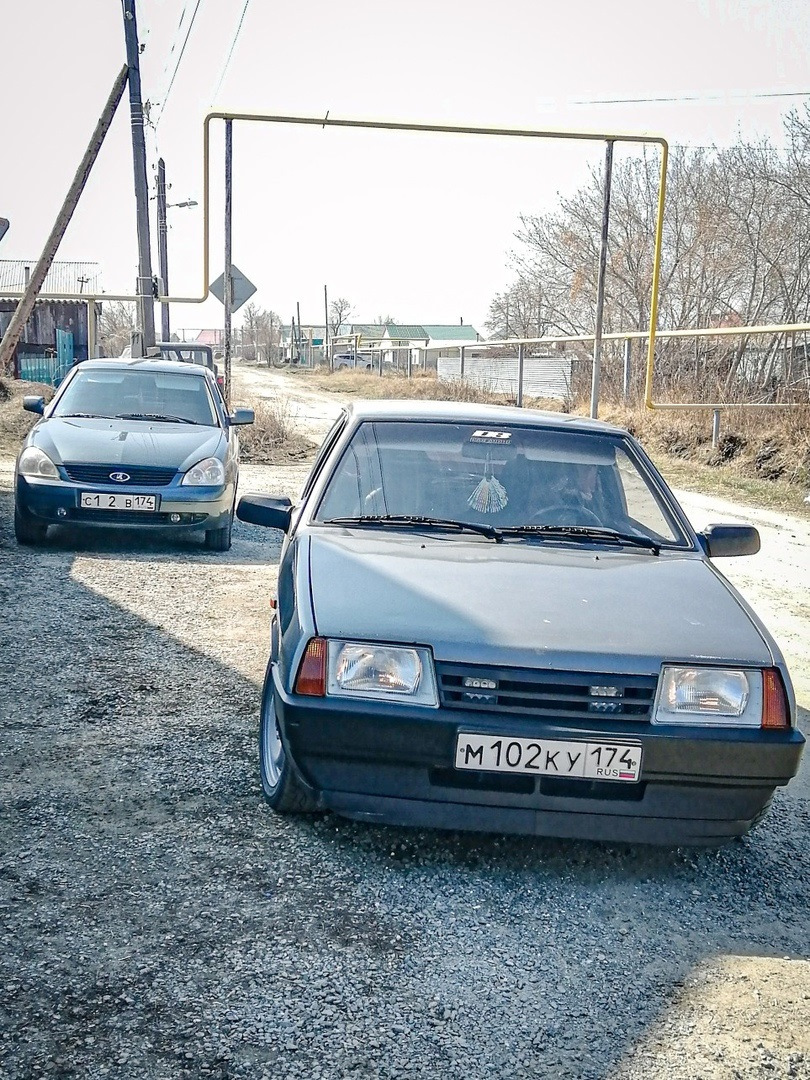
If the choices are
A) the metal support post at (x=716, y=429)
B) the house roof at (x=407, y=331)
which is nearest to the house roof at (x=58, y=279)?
the metal support post at (x=716, y=429)

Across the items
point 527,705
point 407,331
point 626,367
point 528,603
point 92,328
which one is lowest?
point 527,705

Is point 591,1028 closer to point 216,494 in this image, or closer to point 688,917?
point 688,917

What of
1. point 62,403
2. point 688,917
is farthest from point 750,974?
point 62,403

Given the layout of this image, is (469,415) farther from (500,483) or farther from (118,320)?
(118,320)

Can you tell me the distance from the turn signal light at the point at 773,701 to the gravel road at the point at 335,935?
1.83ft

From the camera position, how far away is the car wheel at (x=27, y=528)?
26.5 feet

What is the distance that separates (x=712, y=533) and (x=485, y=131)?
323 inches

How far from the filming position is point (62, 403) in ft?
29.1

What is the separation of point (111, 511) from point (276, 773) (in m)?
4.75

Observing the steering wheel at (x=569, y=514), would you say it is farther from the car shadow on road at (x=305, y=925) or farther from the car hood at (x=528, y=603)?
the car shadow on road at (x=305, y=925)

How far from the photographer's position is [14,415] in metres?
18.0

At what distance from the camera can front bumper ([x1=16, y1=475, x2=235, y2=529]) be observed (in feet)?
25.7

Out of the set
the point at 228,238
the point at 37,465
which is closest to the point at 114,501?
the point at 37,465

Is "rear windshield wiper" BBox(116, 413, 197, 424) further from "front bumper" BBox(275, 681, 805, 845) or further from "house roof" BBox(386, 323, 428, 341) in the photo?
"house roof" BBox(386, 323, 428, 341)
